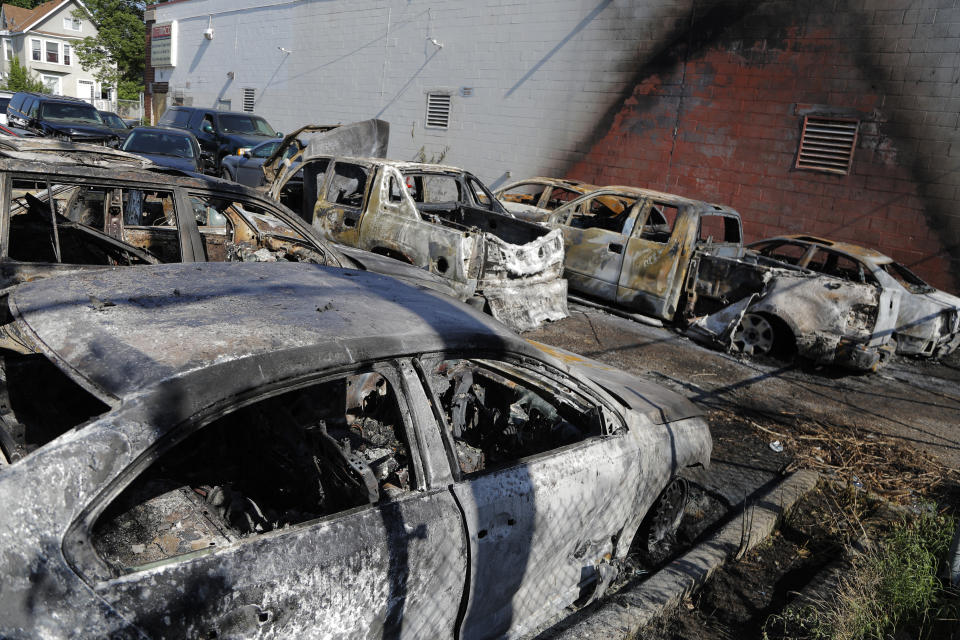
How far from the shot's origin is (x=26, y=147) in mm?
5371

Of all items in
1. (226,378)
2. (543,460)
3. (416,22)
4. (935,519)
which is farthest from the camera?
(416,22)

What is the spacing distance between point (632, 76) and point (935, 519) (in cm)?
1139

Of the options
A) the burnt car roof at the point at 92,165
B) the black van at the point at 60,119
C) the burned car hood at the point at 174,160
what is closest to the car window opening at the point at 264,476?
the burnt car roof at the point at 92,165

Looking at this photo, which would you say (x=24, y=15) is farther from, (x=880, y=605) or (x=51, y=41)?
(x=880, y=605)

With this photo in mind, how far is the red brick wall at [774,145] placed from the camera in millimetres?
10773

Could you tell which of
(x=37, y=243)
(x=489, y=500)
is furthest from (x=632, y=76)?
(x=489, y=500)

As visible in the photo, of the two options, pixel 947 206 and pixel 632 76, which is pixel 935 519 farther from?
pixel 632 76

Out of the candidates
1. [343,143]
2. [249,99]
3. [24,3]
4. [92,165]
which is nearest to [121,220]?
[92,165]

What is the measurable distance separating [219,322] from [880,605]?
11.0 feet

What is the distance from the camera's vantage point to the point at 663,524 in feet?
11.8

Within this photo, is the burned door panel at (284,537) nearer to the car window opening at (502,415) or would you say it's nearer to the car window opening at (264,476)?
the car window opening at (264,476)

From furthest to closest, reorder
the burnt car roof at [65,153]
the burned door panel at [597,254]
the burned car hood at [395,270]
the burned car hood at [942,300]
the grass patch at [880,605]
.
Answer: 1. the burned door panel at [597,254]
2. the burned car hood at [942,300]
3. the burned car hood at [395,270]
4. the burnt car roof at [65,153]
5. the grass patch at [880,605]

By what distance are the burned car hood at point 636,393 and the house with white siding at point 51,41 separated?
5540 cm

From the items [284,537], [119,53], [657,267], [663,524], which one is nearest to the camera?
[284,537]
